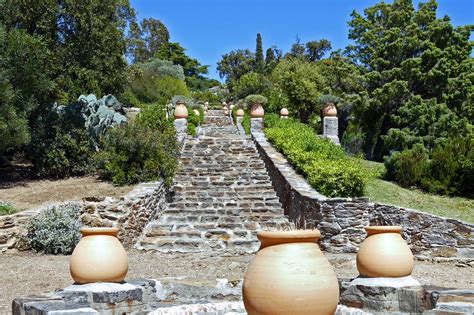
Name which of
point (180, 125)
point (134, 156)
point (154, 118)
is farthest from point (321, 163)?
point (154, 118)

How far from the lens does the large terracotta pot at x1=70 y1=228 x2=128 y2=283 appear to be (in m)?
5.89

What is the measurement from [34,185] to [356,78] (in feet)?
51.9

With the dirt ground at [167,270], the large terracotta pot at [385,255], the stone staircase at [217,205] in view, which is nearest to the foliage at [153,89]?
the stone staircase at [217,205]

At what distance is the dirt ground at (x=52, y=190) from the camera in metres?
12.1

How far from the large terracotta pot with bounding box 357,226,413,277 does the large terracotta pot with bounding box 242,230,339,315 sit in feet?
7.71

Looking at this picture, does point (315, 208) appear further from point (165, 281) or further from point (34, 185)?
point (34, 185)

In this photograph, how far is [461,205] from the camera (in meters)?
12.5

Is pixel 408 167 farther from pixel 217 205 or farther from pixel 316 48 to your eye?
pixel 316 48

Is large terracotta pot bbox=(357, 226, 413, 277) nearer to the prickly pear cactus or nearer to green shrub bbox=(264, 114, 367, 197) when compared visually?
green shrub bbox=(264, 114, 367, 197)

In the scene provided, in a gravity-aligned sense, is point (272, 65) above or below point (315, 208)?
above

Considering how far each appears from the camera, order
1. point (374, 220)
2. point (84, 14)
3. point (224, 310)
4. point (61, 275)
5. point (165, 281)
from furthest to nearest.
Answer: point (84, 14)
point (374, 220)
point (61, 275)
point (165, 281)
point (224, 310)

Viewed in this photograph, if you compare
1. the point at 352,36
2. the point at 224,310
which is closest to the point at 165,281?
the point at 224,310

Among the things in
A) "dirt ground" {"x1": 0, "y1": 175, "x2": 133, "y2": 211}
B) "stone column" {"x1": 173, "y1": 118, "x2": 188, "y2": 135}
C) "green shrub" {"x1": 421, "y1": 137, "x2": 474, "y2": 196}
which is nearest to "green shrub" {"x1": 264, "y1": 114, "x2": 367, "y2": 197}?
"green shrub" {"x1": 421, "y1": 137, "x2": 474, "y2": 196}

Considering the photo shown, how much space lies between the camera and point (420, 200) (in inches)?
510
